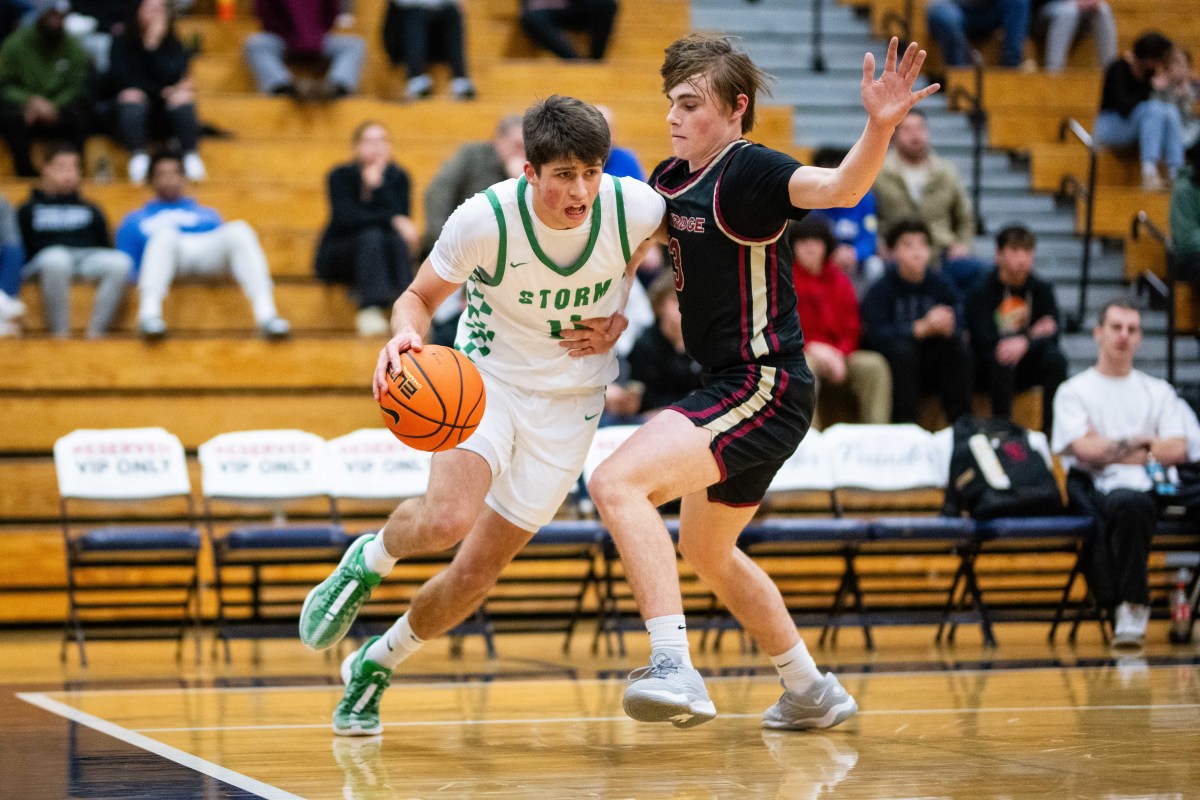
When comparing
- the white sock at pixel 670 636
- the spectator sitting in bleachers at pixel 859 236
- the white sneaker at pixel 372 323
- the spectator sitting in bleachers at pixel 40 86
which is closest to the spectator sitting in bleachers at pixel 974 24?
the spectator sitting in bleachers at pixel 859 236

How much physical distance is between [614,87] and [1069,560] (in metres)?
5.14

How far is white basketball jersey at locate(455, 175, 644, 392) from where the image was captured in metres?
4.70

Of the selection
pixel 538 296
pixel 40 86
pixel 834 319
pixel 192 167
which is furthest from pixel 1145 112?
pixel 538 296

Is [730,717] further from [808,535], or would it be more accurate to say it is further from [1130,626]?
[1130,626]

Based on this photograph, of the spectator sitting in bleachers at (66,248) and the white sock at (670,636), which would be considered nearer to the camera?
Result: the white sock at (670,636)

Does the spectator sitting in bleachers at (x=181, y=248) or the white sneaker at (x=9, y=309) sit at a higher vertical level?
the spectator sitting in bleachers at (x=181, y=248)

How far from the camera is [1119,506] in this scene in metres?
8.27

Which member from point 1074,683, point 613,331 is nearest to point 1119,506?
point 1074,683

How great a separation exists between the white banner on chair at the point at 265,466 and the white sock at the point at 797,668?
3800mm

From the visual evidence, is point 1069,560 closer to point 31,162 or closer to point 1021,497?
point 1021,497

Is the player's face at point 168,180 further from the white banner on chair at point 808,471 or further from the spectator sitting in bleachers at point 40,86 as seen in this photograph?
the white banner on chair at point 808,471

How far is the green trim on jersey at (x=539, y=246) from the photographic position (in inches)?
184

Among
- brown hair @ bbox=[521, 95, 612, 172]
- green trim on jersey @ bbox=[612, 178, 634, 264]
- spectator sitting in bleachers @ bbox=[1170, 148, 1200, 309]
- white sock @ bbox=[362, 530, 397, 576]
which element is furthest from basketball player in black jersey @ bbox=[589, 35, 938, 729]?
spectator sitting in bleachers @ bbox=[1170, 148, 1200, 309]

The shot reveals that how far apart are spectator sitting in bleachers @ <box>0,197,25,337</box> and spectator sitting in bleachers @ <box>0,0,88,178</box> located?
1.20m
